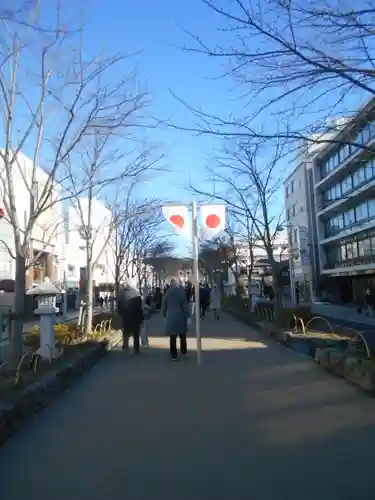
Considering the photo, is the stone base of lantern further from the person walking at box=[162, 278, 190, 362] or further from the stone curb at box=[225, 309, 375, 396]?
the stone curb at box=[225, 309, 375, 396]

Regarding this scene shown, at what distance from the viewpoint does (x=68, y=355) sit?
11.8 m

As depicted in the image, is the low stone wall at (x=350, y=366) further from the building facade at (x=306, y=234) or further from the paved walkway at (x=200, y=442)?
the building facade at (x=306, y=234)

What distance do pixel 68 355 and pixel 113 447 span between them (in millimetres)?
6078

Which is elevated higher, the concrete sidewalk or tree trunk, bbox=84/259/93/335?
tree trunk, bbox=84/259/93/335

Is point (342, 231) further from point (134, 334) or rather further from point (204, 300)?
point (134, 334)

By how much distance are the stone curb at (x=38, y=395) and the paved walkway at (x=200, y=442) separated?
15 cm

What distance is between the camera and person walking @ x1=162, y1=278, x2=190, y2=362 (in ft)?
40.5

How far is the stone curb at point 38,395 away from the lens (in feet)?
21.0

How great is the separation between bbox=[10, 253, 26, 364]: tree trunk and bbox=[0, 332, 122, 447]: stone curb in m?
0.86

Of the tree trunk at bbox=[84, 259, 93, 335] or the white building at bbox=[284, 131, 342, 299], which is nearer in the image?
the tree trunk at bbox=[84, 259, 93, 335]

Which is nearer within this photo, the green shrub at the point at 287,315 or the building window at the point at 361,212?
the green shrub at the point at 287,315

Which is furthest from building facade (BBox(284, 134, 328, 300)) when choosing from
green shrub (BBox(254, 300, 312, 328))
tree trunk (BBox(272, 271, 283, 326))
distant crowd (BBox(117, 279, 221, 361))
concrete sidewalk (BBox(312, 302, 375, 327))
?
distant crowd (BBox(117, 279, 221, 361))

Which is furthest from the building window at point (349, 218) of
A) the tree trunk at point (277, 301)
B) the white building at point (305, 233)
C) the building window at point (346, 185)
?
the tree trunk at point (277, 301)

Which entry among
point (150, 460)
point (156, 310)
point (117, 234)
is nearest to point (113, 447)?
point (150, 460)
